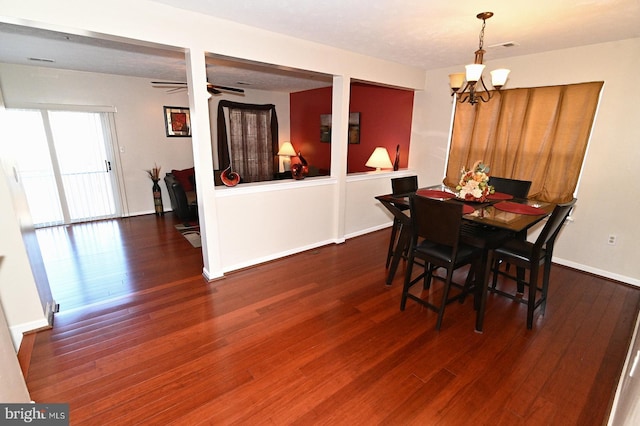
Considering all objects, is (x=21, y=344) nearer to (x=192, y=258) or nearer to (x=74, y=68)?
(x=192, y=258)

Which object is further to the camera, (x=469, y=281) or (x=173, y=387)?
(x=469, y=281)

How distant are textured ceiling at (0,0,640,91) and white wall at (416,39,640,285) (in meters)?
0.18

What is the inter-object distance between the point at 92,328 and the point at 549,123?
5.17m

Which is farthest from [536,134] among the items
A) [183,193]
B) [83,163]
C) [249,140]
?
[83,163]

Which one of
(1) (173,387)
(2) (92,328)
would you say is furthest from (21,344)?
(1) (173,387)

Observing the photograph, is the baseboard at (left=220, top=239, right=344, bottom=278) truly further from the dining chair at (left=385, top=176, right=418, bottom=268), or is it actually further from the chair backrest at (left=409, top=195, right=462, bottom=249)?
the chair backrest at (left=409, top=195, right=462, bottom=249)

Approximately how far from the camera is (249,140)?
6.78 m

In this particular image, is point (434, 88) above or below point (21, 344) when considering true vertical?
above

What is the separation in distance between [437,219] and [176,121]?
5.49 metres

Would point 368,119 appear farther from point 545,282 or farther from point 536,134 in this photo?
point 545,282

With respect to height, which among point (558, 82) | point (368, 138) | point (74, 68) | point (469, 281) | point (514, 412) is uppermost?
point (74, 68)

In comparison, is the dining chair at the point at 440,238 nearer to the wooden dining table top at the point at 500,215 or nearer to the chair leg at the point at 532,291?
the wooden dining table top at the point at 500,215

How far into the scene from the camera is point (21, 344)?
2.14 metres

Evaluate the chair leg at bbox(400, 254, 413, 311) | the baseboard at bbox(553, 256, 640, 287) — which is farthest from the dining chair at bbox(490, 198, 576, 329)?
the baseboard at bbox(553, 256, 640, 287)
